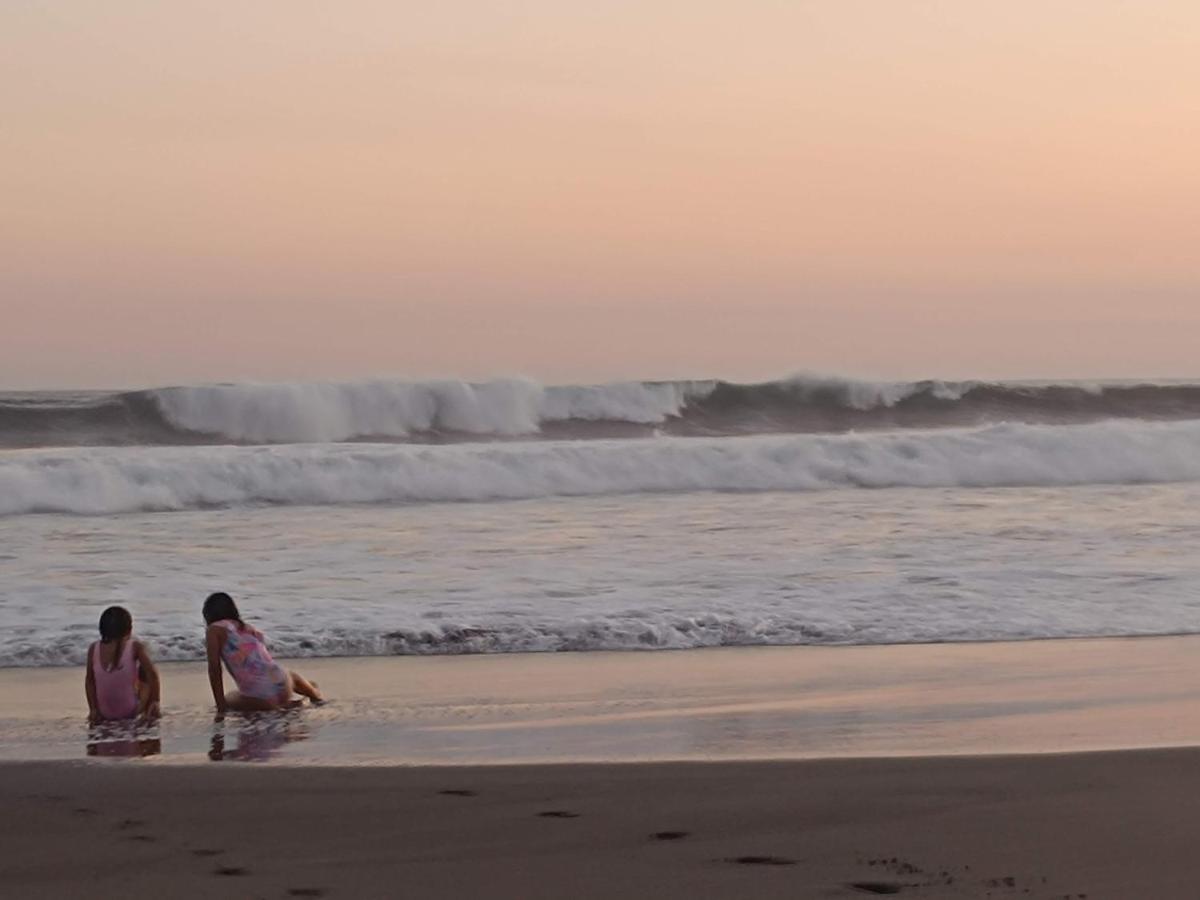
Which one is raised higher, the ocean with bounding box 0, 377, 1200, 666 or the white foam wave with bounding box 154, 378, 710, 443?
the white foam wave with bounding box 154, 378, 710, 443

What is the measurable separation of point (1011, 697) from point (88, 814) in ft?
14.1

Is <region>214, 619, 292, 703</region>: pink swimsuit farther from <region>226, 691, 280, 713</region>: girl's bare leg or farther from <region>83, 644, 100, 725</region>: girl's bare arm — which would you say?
<region>83, 644, 100, 725</region>: girl's bare arm

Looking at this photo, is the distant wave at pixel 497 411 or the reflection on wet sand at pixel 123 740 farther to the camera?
the distant wave at pixel 497 411

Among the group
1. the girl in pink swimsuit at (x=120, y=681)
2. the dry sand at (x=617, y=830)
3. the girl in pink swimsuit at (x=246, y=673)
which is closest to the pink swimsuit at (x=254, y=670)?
the girl in pink swimsuit at (x=246, y=673)

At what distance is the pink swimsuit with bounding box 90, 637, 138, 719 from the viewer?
7363mm

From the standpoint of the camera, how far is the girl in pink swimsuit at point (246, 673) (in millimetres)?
7602

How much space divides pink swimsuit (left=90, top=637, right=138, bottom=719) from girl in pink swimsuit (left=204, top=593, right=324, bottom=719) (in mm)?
381

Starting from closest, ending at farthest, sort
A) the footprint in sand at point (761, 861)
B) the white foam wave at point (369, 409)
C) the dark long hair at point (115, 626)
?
the footprint in sand at point (761, 861) → the dark long hair at point (115, 626) → the white foam wave at point (369, 409)

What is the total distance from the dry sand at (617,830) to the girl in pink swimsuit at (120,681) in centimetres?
113

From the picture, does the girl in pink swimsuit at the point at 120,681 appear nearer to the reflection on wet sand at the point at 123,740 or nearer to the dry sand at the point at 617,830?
the reflection on wet sand at the point at 123,740

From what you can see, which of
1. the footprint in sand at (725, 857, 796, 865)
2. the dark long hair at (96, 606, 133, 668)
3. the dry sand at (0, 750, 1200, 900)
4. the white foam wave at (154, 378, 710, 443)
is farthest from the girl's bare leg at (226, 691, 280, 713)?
the white foam wave at (154, 378, 710, 443)

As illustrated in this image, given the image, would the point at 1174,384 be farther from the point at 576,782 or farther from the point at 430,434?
the point at 576,782

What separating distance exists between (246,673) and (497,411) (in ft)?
77.0

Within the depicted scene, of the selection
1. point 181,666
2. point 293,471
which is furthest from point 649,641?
point 293,471
